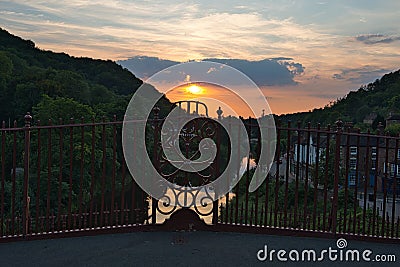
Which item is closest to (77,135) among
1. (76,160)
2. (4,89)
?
(76,160)

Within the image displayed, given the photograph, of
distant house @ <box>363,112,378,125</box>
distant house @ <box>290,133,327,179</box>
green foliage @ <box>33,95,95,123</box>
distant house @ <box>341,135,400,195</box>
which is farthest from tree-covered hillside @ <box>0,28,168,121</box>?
distant house @ <box>363,112,378,125</box>

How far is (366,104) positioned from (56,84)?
120 ft

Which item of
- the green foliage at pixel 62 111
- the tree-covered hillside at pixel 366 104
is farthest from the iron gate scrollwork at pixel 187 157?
the tree-covered hillside at pixel 366 104

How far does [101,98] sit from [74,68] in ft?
71.1

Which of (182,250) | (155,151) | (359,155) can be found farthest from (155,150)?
(359,155)

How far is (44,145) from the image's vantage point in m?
23.3

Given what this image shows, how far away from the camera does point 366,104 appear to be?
55.5 metres

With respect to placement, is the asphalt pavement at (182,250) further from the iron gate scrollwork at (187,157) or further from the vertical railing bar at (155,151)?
the iron gate scrollwork at (187,157)

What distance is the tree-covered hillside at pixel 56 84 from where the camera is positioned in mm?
34622

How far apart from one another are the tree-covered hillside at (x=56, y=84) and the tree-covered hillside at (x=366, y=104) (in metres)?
20.9

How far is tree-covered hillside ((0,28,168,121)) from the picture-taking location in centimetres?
3462

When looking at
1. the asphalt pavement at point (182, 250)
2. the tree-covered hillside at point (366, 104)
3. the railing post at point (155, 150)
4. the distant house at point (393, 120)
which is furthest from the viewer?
the tree-covered hillside at point (366, 104)

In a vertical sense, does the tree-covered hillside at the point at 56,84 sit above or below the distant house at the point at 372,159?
above

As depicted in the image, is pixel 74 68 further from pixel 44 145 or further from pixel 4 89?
pixel 44 145
